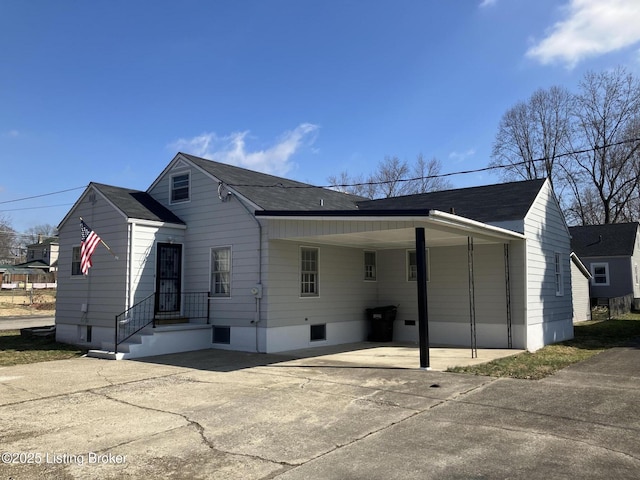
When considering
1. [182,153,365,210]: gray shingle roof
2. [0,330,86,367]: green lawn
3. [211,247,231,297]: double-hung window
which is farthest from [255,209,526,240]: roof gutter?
[0,330,86,367]: green lawn

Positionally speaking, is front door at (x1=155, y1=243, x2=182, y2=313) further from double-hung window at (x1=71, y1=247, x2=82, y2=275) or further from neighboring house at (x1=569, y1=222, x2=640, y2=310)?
neighboring house at (x1=569, y1=222, x2=640, y2=310)

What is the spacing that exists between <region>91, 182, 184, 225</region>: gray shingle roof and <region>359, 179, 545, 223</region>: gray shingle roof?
739 centimetres

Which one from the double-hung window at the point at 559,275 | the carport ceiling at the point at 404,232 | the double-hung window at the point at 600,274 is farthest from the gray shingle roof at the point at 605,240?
the carport ceiling at the point at 404,232

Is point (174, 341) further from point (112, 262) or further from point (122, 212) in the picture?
point (122, 212)

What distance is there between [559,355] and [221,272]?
8.80 m

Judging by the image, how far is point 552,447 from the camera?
5207 millimetres

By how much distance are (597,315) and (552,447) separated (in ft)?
74.6

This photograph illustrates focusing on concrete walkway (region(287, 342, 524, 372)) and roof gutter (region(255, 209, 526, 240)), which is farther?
concrete walkway (region(287, 342, 524, 372))

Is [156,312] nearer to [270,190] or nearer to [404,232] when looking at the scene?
[270,190]

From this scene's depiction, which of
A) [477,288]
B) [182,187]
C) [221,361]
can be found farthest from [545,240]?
[182,187]

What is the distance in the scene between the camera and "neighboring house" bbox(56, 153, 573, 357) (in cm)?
1259

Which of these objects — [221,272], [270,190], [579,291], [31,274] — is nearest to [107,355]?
[221,272]

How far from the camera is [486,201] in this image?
48.7ft

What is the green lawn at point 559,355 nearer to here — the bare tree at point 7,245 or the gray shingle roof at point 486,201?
the gray shingle roof at point 486,201
